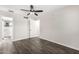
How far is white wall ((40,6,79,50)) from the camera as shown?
7.95ft

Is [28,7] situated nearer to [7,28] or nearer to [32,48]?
[7,28]

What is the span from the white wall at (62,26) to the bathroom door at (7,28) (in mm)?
770

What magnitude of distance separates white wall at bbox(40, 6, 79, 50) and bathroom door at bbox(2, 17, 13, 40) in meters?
0.77

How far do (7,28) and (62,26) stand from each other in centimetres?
137

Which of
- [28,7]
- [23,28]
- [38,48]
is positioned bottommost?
[38,48]

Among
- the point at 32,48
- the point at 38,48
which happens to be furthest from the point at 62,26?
the point at 32,48

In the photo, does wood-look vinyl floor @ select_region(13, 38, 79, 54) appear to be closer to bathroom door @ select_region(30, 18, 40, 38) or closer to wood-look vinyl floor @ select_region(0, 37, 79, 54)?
wood-look vinyl floor @ select_region(0, 37, 79, 54)

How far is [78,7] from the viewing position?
2.40 metres

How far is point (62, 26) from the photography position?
8.20 feet

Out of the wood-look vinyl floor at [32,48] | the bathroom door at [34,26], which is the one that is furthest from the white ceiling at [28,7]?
the wood-look vinyl floor at [32,48]

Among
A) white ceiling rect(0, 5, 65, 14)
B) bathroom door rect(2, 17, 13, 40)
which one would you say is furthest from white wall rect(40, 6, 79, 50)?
bathroom door rect(2, 17, 13, 40)

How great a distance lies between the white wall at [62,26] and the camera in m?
2.42
